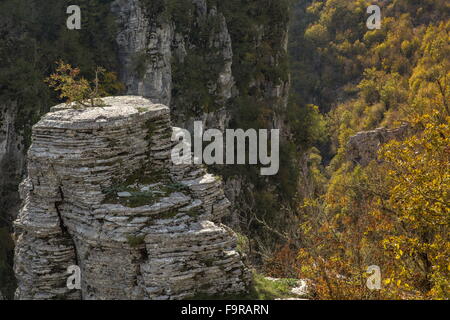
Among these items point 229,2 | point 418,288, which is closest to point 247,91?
point 229,2

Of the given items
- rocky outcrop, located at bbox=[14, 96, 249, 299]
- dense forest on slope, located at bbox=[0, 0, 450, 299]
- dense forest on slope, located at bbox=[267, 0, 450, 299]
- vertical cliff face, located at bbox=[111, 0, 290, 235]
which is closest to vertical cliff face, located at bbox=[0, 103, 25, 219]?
dense forest on slope, located at bbox=[0, 0, 450, 299]

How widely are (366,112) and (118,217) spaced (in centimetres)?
5395

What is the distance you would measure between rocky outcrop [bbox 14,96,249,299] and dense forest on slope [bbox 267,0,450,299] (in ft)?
9.52

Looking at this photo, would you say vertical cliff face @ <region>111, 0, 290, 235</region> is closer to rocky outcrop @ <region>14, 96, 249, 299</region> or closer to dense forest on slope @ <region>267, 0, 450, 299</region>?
dense forest on slope @ <region>267, 0, 450, 299</region>

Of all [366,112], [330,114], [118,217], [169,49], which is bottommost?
[118,217]

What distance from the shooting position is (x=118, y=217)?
390 inches

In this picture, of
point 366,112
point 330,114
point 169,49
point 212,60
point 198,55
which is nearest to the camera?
point 169,49

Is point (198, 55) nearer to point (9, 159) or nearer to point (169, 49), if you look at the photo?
point (169, 49)

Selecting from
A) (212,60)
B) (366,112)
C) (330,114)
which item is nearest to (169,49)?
(212,60)

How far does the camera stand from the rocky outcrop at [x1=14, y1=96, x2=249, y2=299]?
32.3ft

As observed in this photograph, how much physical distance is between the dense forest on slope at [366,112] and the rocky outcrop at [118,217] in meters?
2.90

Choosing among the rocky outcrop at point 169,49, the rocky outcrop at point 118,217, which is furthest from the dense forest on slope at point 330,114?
the rocky outcrop at point 118,217

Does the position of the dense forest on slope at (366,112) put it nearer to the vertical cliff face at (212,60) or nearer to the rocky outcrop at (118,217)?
the rocky outcrop at (118,217)

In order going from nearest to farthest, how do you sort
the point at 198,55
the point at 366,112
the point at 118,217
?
the point at 118,217 → the point at 198,55 → the point at 366,112
